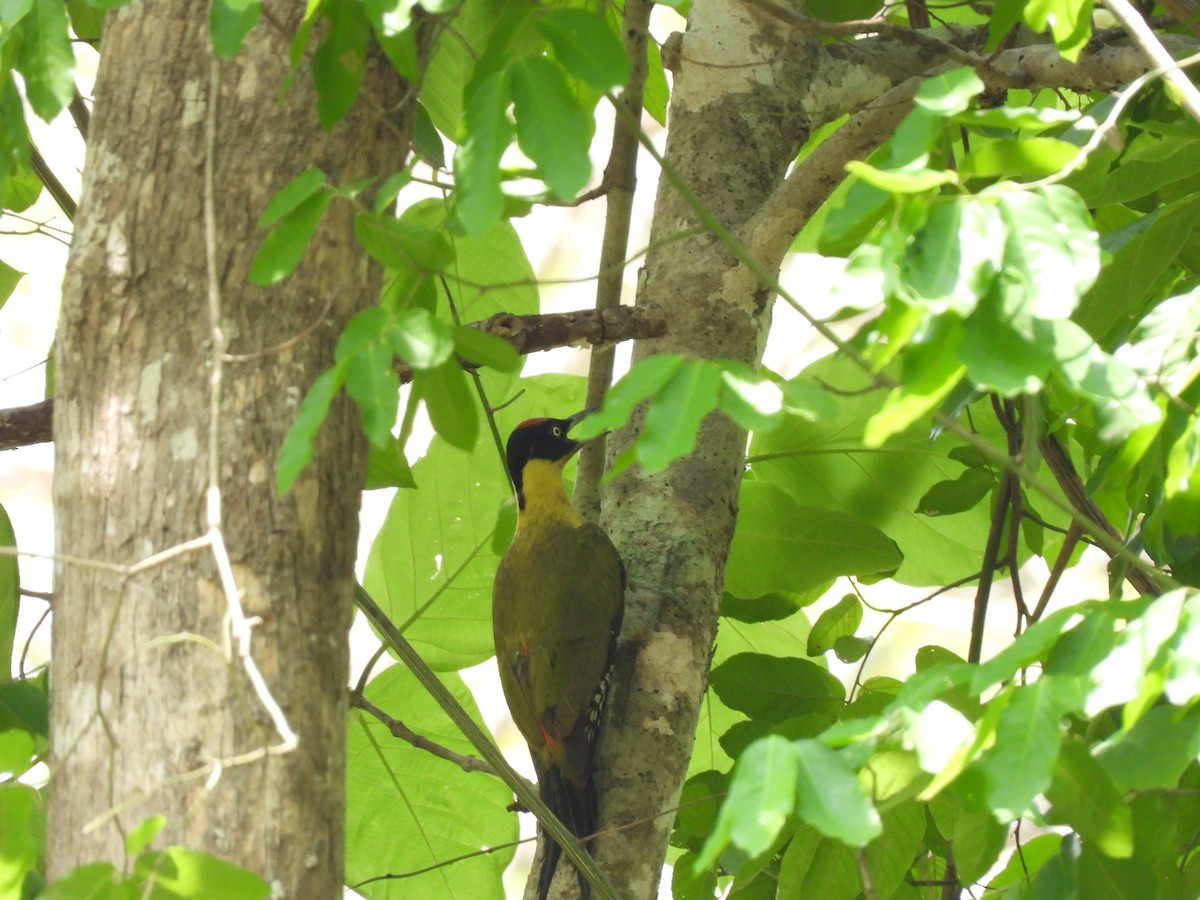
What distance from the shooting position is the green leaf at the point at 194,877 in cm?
106

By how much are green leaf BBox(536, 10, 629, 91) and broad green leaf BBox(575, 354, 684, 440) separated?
0.28 metres

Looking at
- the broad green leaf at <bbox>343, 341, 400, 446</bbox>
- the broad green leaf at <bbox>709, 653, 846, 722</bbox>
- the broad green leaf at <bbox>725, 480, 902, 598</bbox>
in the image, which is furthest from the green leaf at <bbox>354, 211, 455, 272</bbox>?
the broad green leaf at <bbox>725, 480, 902, 598</bbox>

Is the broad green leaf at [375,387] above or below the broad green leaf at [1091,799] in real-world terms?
above

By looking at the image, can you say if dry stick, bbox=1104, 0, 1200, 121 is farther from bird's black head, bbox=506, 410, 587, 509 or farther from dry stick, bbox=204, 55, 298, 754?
bird's black head, bbox=506, 410, 587, 509

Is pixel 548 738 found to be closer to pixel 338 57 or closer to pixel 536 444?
pixel 536 444

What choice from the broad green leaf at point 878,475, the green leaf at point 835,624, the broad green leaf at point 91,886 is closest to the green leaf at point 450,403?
Answer: the broad green leaf at point 91,886

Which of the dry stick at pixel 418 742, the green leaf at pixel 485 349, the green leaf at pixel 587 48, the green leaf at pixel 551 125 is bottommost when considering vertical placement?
the dry stick at pixel 418 742

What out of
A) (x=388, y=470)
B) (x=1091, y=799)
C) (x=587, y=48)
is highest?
(x=587, y=48)

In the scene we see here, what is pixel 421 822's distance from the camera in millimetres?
→ 2555

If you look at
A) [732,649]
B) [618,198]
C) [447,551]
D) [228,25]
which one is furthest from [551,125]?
[732,649]

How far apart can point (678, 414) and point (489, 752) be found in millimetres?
856

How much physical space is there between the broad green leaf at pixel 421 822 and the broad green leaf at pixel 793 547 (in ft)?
2.12

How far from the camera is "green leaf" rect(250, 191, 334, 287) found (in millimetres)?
1222

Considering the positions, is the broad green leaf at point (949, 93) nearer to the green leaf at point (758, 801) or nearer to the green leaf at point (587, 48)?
the green leaf at point (587, 48)
